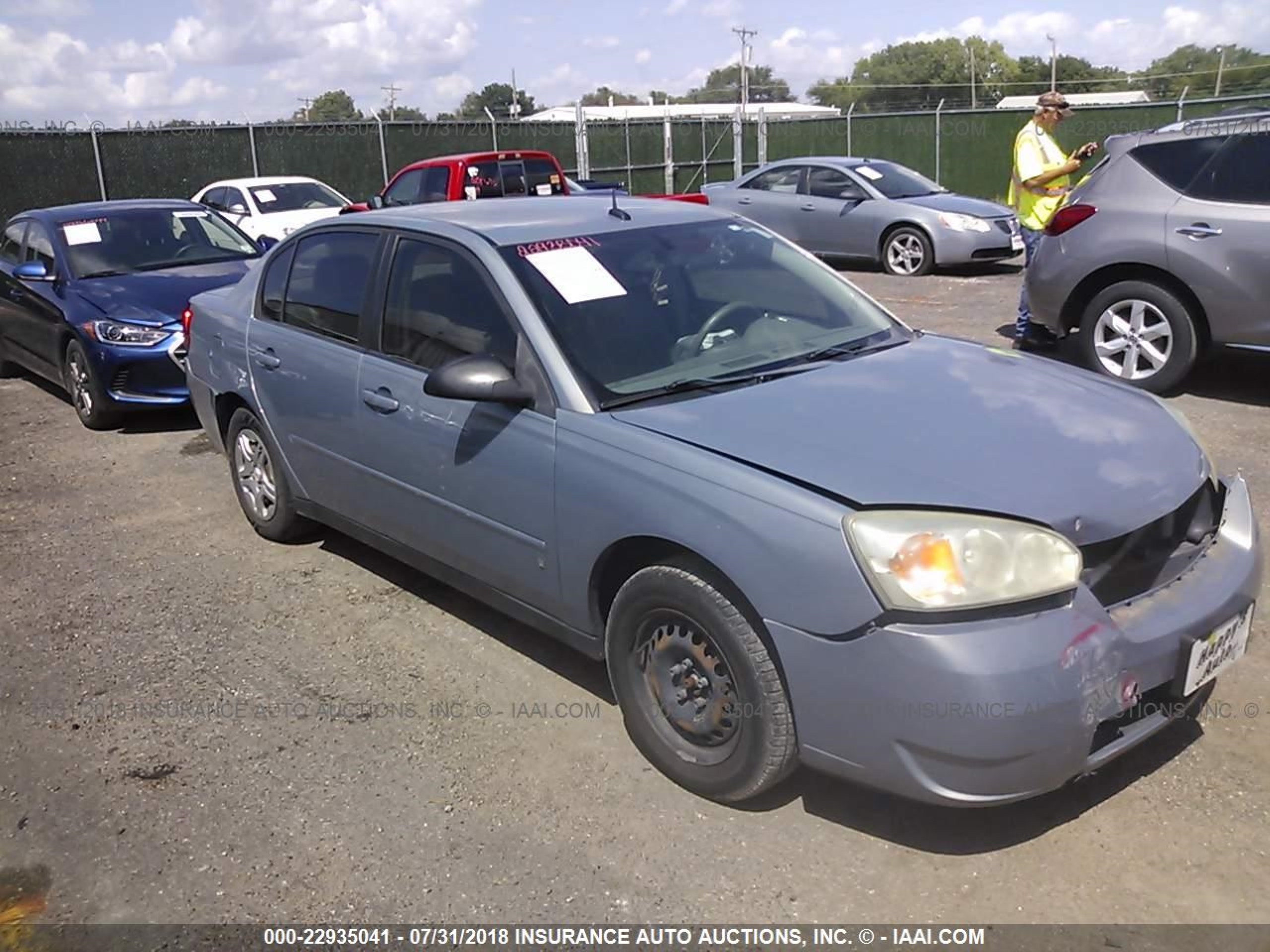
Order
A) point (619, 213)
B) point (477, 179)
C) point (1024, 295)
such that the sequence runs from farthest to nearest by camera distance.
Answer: point (477, 179) < point (1024, 295) < point (619, 213)

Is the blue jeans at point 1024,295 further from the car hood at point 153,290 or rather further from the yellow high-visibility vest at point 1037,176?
the car hood at point 153,290

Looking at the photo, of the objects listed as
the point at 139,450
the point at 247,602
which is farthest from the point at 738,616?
the point at 139,450

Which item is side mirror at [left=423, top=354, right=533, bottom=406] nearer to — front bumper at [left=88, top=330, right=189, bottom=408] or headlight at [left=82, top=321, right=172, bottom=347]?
front bumper at [left=88, top=330, right=189, bottom=408]

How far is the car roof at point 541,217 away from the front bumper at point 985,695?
6.11ft

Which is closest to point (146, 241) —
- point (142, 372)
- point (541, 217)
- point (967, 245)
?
point (142, 372)

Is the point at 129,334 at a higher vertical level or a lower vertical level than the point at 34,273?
lower

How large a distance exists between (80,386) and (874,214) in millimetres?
9412

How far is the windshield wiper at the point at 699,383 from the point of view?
3398 mm

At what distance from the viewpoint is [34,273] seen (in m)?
8.15

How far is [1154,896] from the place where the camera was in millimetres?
2744

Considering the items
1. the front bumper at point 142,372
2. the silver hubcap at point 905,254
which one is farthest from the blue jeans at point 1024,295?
the front bumper at point 142,372

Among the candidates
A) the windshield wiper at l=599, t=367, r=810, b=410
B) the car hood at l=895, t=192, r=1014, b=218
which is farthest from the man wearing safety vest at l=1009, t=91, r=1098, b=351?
the windshield wiper at l=599, t=367, r=810, b=410

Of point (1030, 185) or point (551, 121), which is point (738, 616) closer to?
Answer: point (1030, 185)

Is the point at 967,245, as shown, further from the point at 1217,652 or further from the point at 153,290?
the point at 1217,652
